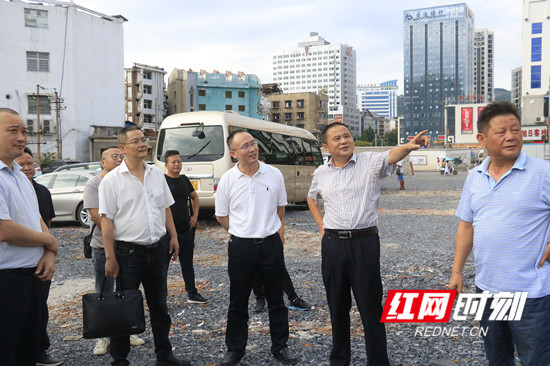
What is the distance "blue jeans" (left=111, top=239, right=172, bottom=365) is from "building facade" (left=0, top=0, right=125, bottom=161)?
46.1 meters

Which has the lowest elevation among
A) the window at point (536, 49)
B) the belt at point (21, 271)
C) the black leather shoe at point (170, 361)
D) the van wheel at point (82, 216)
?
the black leather shoe at point (170, 361)

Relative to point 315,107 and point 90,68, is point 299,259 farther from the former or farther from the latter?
point 315,107

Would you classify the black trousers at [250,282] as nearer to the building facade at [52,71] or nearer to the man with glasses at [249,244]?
the man with glasses at [249,244]

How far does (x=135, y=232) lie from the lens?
157 inches

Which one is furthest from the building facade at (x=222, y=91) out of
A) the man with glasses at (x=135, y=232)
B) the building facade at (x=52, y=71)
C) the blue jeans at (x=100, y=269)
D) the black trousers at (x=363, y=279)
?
the black trousers at (x=363, y=279)

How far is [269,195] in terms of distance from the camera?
4.34 metres

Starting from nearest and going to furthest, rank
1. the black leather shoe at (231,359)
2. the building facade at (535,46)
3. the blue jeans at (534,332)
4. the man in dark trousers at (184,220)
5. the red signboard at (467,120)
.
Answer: the blue jeans at (534,332)
the black leather shoe at (231,359)
the man in dark trousers at (184,220)
the building facade at (535,46)
the red signboard at (467,120)

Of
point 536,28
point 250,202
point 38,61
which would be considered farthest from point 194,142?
point 536,28

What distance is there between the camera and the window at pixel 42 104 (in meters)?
47.2

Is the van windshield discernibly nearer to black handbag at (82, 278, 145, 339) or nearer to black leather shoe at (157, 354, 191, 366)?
black leather shoe at (157, 354, 191, 366)

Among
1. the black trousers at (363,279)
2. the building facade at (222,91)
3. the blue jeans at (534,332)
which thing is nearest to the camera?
the blue jeans at (534,332)

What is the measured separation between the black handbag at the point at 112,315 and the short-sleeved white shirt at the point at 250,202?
1.05 meters

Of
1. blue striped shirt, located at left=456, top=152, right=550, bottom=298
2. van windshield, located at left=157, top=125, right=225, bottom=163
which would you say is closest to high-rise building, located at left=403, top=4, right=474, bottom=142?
van windshield, located at left=157, top=125, right=225, bottom=163

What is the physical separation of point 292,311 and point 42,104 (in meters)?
48.7
